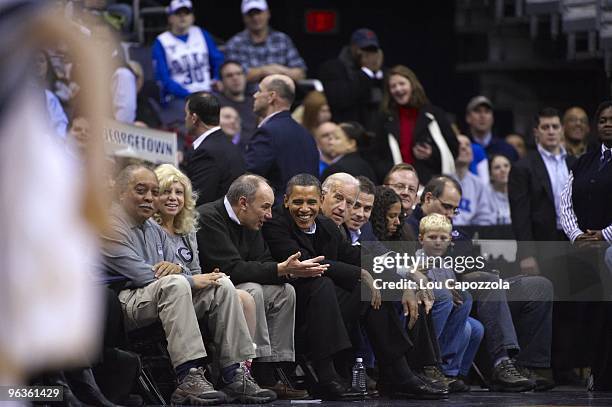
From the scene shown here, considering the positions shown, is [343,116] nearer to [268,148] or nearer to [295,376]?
[268,148]

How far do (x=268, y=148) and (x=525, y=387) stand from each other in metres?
2.53

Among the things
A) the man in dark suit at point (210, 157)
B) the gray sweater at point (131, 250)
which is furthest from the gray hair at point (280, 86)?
the gray sweater at point (131, 250)

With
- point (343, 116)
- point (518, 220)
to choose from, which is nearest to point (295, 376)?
point (518, 220)

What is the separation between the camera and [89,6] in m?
13.2

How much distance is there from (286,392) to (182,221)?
4.22ft

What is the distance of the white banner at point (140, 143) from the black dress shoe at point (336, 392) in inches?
105

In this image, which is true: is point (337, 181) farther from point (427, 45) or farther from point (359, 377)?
point (427, 45)

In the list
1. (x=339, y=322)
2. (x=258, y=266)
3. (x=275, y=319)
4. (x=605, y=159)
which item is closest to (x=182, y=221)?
(x=258, y=266)

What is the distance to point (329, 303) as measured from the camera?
328 inches

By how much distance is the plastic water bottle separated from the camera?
852cm

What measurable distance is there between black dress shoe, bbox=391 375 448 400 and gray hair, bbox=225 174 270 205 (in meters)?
1.62

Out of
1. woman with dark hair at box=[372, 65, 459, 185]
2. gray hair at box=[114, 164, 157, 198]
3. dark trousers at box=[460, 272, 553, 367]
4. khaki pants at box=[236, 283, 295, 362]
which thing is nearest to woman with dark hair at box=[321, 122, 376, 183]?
woman with dark hair at box=[372, 65, 459, 185]

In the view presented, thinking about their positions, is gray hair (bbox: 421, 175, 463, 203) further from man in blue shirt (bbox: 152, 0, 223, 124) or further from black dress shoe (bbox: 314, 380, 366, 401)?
man in blue shirt (bbox: 152, 0, 223, 124)

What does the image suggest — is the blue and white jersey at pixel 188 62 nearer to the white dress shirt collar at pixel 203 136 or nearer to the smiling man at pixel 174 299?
the white dress shirt collar at pixel 203 136
